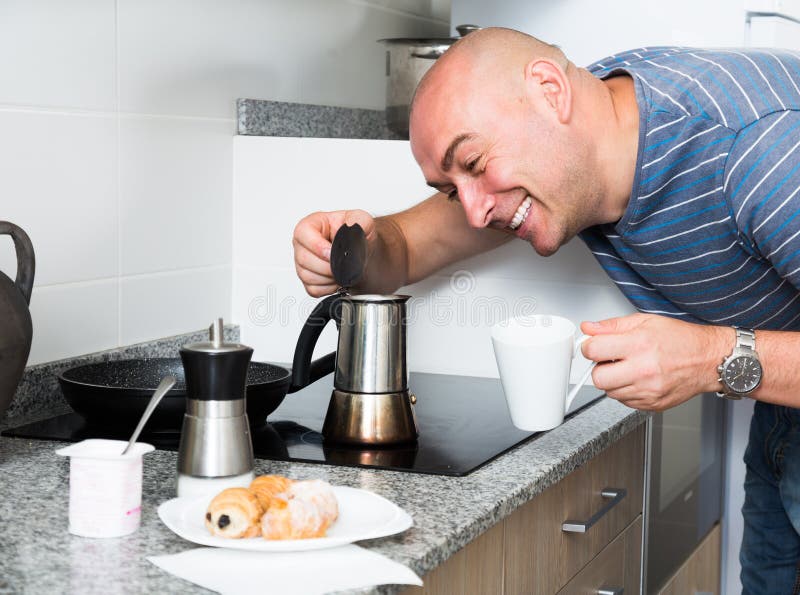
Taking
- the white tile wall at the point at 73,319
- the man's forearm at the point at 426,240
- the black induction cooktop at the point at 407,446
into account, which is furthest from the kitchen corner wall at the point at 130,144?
the man's forearm at the point at 426,240

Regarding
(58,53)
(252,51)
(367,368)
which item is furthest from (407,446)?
(252,51)

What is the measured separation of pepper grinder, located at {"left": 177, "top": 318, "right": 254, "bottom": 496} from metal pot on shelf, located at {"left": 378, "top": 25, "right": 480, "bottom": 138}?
1.07m

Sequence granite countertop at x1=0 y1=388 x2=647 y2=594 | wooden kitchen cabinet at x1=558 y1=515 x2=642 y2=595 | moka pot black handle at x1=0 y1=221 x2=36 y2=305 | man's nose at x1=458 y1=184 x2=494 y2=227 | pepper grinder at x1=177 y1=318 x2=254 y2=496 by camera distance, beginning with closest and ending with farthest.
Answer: granite countertop at x1=0 y1=388 x2=647 y2=594, pepper grinder at x1=177 y1=318 x2=254 y2=496, moka pot black handle at x1=0 y1=221 x2=36 y2=305, man's nose at x1=458 y1=184 x2=494 y2=227, wooden kitchen cabinet at x1=558 y1=515 x2=642 y2=595

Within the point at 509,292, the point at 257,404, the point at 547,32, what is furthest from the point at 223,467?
the point at 547,32

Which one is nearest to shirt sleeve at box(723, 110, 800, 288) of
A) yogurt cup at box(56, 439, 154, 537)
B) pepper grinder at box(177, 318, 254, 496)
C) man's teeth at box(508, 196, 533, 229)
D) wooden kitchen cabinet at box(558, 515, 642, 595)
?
man's teeth at box(508, 196, 533, 229)

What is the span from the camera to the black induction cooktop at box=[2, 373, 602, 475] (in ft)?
4.00

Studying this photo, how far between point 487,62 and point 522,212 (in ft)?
0.63

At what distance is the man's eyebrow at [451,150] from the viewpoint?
4.35 ft

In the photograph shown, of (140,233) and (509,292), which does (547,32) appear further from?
(140,233)

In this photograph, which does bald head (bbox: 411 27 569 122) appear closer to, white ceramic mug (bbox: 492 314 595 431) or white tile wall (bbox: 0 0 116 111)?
white ceramic mug (bbox: 492 314 595 431)

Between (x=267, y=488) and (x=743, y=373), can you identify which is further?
(x=743, y=373)

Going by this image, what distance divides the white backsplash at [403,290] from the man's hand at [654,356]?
0.44m

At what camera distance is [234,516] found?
885 millimetres

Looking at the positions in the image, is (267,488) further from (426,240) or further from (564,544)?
(426,240)
